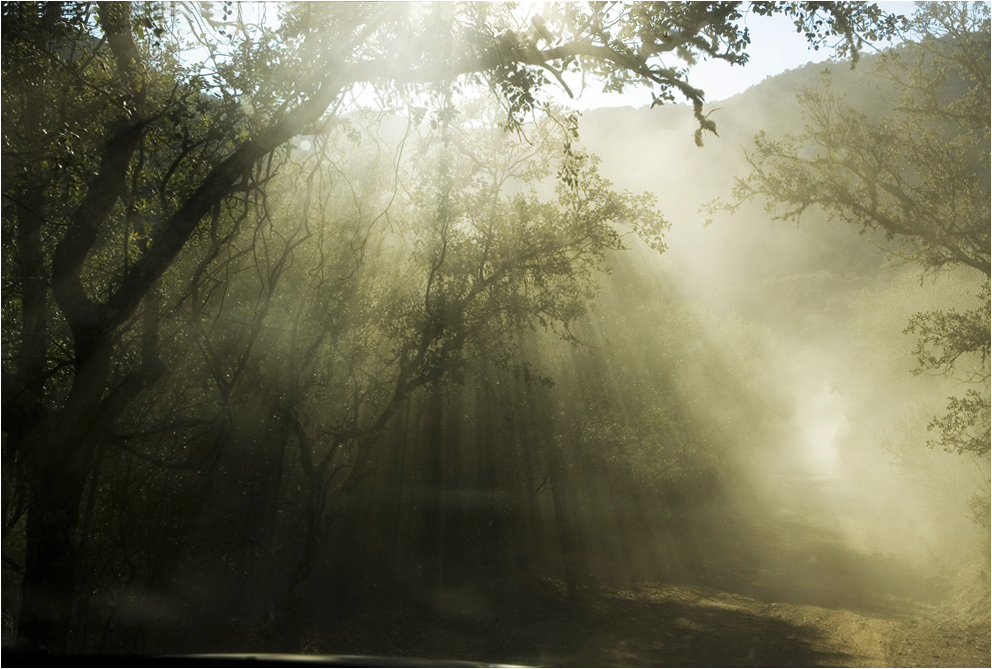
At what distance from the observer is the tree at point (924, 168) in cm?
1215

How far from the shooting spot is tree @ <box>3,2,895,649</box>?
5859mm

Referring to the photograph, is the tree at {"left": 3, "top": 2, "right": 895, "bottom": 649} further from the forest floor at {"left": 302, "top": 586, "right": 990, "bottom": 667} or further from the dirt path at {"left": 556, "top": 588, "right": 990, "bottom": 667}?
the dirt path at {"left": 556, "top": 588, "right": 990, "bottom": 667}

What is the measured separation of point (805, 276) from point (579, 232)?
83.6 metres

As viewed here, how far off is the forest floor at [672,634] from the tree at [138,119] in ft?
18.6

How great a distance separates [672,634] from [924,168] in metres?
9.59

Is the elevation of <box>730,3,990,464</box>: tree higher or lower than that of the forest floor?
higher

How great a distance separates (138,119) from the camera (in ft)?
21.1

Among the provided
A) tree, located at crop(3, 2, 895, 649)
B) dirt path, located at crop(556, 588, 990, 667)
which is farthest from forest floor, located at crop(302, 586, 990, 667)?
tree, located at crop(3, 2, 895, 649)

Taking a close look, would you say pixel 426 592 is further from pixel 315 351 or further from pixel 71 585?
pixel 71 585

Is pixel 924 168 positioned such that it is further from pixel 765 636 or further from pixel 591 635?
pixel 591 635

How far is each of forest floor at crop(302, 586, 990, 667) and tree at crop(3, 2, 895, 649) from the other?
18.6ft

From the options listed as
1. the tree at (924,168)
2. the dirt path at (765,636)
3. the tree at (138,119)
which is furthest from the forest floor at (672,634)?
the tree at (138,119)

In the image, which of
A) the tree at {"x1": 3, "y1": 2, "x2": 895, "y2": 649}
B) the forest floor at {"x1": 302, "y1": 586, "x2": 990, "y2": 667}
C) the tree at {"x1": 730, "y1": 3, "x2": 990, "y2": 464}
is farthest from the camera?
the tree at {"x1": 730, "y1": 3, "x2": 990, "y2": 464}

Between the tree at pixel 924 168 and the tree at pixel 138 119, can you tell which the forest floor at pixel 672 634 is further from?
the tree at pixel 138 119
